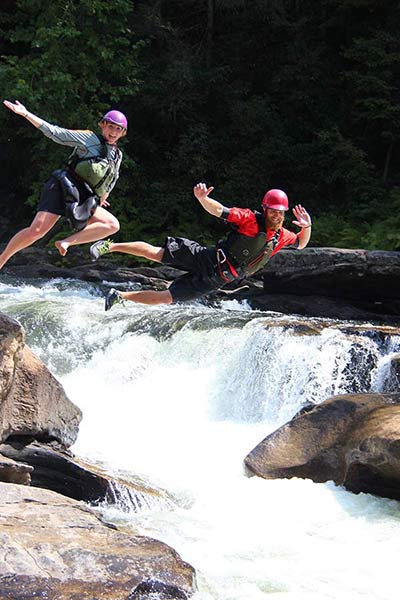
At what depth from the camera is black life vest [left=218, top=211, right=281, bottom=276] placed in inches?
291

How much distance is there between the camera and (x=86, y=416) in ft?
38.7

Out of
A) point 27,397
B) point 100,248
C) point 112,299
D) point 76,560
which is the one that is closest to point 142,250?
point 100,248

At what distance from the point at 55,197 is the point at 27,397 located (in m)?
1.99

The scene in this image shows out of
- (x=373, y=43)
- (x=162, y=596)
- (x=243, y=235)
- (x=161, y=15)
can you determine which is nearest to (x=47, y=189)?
(x=243, y=235)

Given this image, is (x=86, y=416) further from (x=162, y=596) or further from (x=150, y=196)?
(x=150, y=196)

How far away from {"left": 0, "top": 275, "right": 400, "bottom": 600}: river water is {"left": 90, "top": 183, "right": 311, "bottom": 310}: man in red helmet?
7.07ft

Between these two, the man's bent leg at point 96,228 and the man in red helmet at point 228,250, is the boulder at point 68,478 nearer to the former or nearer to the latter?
the man in red helmet at point 228,250

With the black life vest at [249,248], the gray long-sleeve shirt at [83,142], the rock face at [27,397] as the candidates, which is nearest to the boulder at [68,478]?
the rock face at [27,397]

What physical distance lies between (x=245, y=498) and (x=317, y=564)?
5.79 ft

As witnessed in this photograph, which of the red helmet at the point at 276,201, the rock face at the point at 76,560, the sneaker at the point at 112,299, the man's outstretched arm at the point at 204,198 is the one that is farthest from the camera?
the sneaker at the point at 112,299

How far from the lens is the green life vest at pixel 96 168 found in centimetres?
726

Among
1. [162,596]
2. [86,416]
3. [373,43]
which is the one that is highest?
[373,43]

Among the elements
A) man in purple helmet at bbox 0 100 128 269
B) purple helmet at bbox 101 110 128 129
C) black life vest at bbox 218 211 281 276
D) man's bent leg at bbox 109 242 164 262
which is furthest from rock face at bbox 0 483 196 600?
purple helmet at bbox 101 110 128 129

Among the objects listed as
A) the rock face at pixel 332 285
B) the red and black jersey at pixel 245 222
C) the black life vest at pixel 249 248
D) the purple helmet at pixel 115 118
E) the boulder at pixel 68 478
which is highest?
the purple helmet at pixel 115 118
